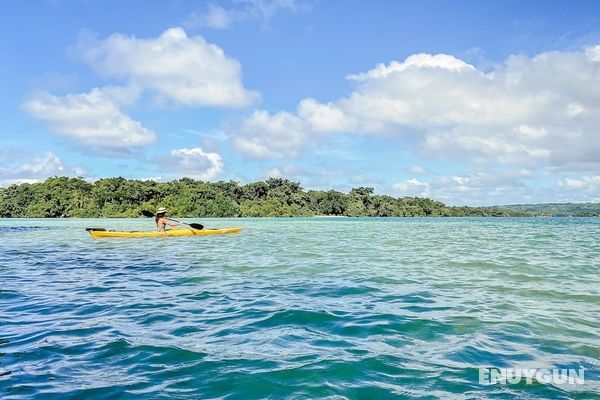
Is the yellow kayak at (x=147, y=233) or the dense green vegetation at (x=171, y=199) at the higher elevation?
the dense green vegetation at (x=171, y=199)

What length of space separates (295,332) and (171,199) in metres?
100

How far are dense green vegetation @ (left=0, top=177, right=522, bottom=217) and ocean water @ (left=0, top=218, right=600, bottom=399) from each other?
9203 centimetres

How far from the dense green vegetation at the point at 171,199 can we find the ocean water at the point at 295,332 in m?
92.0

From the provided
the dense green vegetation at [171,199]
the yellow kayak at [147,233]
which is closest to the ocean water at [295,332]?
the yellow kayak at [147,233]

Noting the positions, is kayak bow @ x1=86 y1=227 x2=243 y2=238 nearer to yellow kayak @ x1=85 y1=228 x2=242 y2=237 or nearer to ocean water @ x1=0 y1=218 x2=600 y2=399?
yellow kayak @ x1=85 y1=228 x2=242 y2=237

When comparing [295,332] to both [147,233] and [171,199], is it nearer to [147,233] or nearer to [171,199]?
[147,233]

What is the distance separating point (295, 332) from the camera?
700cm

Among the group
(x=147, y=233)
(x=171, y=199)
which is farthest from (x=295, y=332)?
(x=171, y=199)

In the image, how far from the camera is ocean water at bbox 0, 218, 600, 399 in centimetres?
493

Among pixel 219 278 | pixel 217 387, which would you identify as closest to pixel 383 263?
pixel 219 278

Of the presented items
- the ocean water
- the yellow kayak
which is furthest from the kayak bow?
the ocean water

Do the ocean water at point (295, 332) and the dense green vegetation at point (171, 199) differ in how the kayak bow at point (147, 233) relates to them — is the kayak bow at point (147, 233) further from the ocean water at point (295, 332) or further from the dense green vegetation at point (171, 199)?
the dense green vegetation at point (171, 199)

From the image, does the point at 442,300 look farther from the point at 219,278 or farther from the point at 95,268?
the point at 95,268

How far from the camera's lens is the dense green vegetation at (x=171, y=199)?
337 ft
